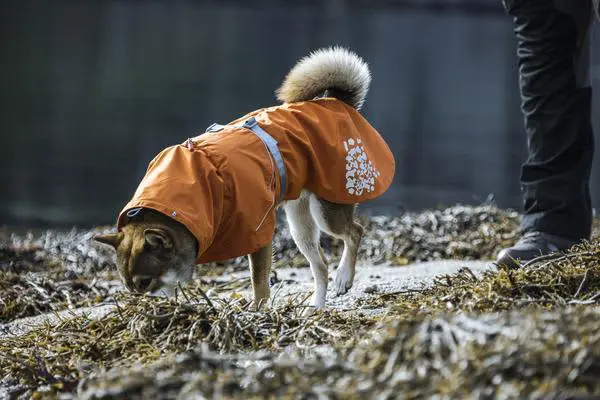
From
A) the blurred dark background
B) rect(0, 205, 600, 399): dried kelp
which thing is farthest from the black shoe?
the blurred dark background

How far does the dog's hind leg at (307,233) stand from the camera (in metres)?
5.02

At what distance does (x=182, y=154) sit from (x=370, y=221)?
3.65 metres

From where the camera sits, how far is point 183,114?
1680 cm

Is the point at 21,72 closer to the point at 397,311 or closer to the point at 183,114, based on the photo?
the point at 183,114

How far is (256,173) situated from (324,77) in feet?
3.27

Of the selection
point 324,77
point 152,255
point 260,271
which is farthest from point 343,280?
point 152,255

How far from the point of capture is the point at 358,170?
4.73 m

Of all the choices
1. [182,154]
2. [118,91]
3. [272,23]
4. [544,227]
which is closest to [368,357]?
[182,154]

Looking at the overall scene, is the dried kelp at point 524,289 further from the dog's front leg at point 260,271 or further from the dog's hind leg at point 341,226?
the dog's hind leg at point 341,226

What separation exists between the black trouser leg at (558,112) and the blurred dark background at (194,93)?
3311 mm

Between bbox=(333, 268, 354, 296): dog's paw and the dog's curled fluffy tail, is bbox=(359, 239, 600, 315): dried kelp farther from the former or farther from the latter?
the dog's curled fluffy tail

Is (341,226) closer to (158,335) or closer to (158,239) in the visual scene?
(158,239)

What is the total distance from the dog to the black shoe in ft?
2.43

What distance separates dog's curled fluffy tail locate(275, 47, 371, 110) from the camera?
5.03 meters
